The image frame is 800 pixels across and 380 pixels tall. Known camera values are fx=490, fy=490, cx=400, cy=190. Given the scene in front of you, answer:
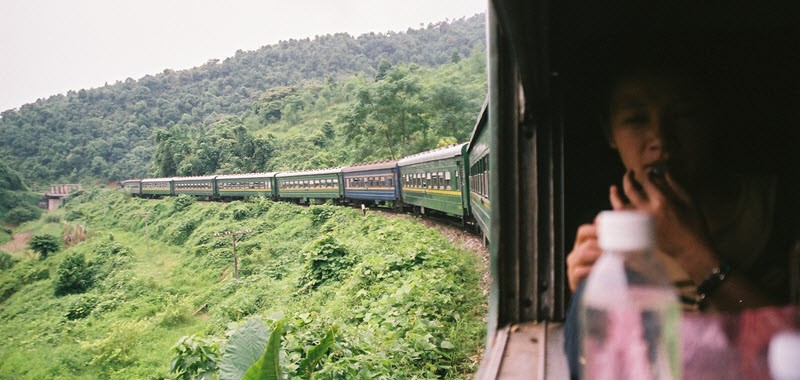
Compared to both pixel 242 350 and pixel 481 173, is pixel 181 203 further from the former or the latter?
pixel 242 350

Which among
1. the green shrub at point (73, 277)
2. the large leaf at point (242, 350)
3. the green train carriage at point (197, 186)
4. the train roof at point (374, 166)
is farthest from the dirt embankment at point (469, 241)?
the green train carriage at point (197, 186)

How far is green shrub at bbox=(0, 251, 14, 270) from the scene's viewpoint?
94.0 ft

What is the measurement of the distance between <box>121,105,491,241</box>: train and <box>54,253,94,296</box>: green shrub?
29.9 ft

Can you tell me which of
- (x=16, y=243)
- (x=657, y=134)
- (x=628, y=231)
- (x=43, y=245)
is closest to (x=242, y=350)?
(x=657, y=134)

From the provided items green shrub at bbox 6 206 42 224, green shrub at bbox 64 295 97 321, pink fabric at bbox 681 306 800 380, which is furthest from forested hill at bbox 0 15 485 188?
pink fabric at bbox 681 306 800 380

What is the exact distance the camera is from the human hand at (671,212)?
1120 millimetres

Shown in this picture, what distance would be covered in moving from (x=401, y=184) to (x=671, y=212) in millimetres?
15194

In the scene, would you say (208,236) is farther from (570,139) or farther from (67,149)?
(67,149)

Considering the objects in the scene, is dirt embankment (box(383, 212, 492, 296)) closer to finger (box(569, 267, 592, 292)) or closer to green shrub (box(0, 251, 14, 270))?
finger (box(569, 267, 592, 292))

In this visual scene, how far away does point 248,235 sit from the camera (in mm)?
23016

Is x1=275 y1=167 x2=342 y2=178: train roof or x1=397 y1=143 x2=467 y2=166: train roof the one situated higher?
x1=397 y1=143 x2=467 y2=166: train roof

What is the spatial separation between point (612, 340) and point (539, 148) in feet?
3.40

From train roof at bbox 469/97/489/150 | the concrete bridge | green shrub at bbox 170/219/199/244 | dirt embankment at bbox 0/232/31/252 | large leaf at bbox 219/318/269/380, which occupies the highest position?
train roof at bbox 469/97/489/150

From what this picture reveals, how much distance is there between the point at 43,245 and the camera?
29.8 m
